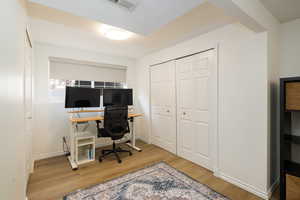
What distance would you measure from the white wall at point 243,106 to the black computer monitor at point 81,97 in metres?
2.43

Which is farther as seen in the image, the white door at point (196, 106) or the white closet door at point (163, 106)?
the white closet door at point (163, 106)

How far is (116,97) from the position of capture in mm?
3219

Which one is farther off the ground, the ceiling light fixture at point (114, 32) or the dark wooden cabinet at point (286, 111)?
the ceiling light fixture at point (114, 32)

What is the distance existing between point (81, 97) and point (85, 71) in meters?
0.74

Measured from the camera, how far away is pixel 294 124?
181cm

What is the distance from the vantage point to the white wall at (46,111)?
8.61ft

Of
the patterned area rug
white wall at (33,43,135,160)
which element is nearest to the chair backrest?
the patterned area rug

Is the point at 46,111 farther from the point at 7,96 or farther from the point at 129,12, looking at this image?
the point at 129,12

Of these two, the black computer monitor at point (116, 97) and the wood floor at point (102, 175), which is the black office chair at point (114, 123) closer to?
the wood floor at point (102, 175)

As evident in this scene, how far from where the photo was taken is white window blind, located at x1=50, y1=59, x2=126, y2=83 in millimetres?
2870

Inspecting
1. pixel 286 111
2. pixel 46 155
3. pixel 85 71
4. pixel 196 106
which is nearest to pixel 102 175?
pixel 46 155

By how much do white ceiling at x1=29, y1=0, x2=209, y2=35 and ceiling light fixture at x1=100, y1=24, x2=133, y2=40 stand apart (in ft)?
1.24

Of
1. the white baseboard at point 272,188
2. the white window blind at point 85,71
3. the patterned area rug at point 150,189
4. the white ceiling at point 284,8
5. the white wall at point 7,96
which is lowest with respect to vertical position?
the patterned area rug at point 150,189

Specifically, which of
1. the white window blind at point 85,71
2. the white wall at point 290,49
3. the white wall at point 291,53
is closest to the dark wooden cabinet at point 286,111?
the white wall at point 291,53
